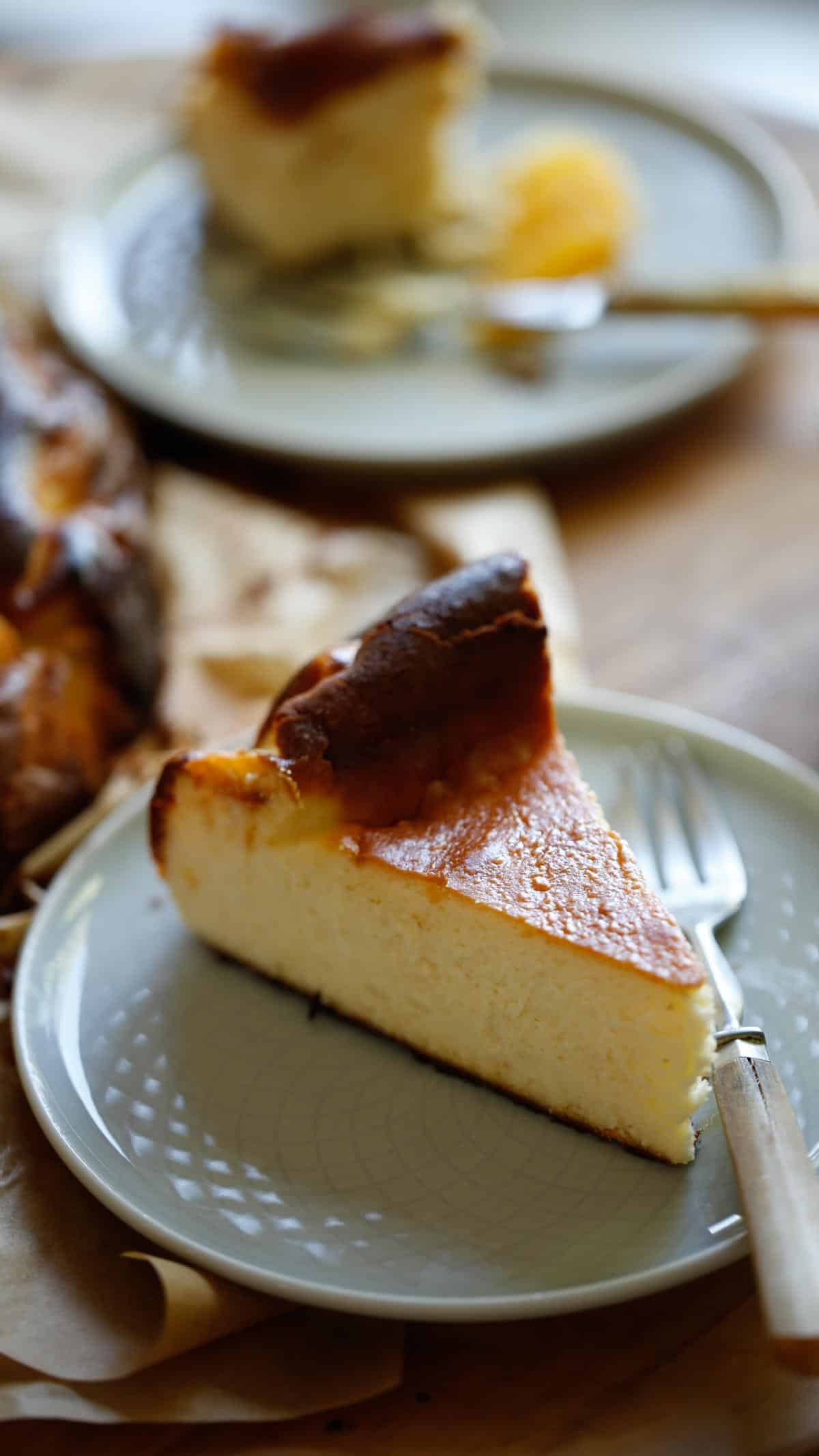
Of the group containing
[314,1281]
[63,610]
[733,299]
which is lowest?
[314,1281]

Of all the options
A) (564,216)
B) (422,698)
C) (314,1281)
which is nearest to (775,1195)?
(314,1281)

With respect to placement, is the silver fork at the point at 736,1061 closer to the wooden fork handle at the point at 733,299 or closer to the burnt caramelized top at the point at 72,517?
the burnt caramelized top at the point at 72,517

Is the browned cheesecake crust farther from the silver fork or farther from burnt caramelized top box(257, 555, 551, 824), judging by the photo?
the silver fork

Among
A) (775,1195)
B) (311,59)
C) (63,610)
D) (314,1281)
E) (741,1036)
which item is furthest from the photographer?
(311,59)

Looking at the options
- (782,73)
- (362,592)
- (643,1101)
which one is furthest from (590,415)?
(782,73)

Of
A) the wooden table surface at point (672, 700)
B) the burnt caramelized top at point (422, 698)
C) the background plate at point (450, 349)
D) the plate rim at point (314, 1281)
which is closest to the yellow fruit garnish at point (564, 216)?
the background plate at point (450, 349)

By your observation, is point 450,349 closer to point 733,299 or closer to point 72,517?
point 733,299
